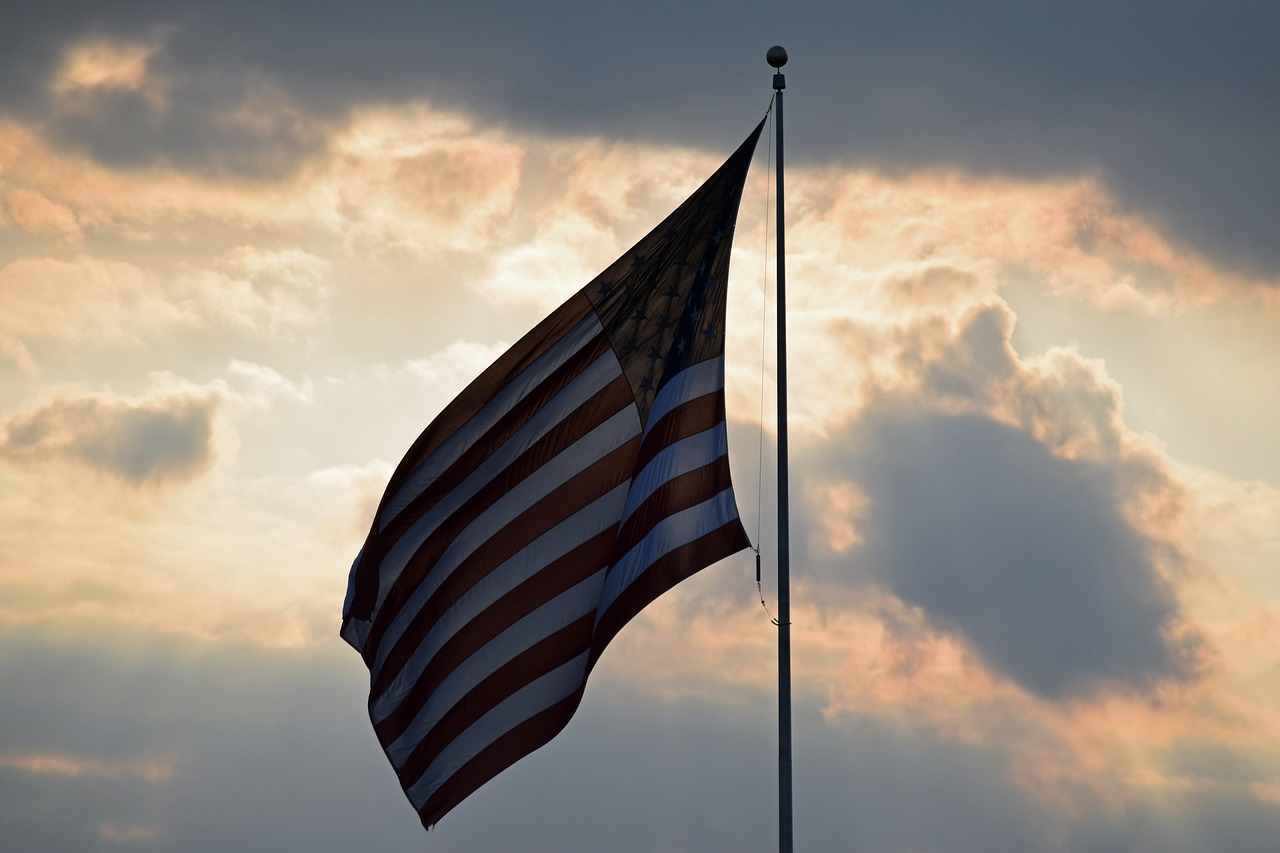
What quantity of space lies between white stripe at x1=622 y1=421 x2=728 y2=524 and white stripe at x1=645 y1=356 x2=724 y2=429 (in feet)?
1.95

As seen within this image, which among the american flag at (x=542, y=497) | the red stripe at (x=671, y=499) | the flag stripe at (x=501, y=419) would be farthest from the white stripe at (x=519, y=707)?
the flag stripe at (x=501, y=419)

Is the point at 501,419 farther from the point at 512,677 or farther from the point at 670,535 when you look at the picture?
the point at 512,677

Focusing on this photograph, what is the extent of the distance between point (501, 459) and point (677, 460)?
3.09 meters

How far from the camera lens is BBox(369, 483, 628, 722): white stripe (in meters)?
26.9

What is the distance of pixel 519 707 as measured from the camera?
27.0 m

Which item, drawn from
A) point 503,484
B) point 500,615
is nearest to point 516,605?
point 500,615

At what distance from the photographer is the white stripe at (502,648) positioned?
26828 mm

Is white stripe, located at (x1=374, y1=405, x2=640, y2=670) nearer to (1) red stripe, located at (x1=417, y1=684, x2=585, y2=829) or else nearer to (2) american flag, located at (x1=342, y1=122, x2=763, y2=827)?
(2) american flag, located at (x1=342, y1=122, x2=763, y2=827)

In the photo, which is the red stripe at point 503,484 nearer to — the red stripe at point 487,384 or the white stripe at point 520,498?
the white stripe at point 520,498

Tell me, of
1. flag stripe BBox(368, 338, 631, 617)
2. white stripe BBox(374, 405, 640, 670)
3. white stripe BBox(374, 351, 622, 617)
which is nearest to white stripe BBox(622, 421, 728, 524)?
white stripe BBox(374, 405, 640, 670)

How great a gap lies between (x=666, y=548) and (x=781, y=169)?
6.49 meters

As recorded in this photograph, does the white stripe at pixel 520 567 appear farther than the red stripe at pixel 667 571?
Yes

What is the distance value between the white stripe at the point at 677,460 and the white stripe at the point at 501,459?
1.69m

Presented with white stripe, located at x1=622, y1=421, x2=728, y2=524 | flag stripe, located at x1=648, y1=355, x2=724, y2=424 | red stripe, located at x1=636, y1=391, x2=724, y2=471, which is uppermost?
flag stripe, located at x1=648, y1=355, x2=724, y2=424
